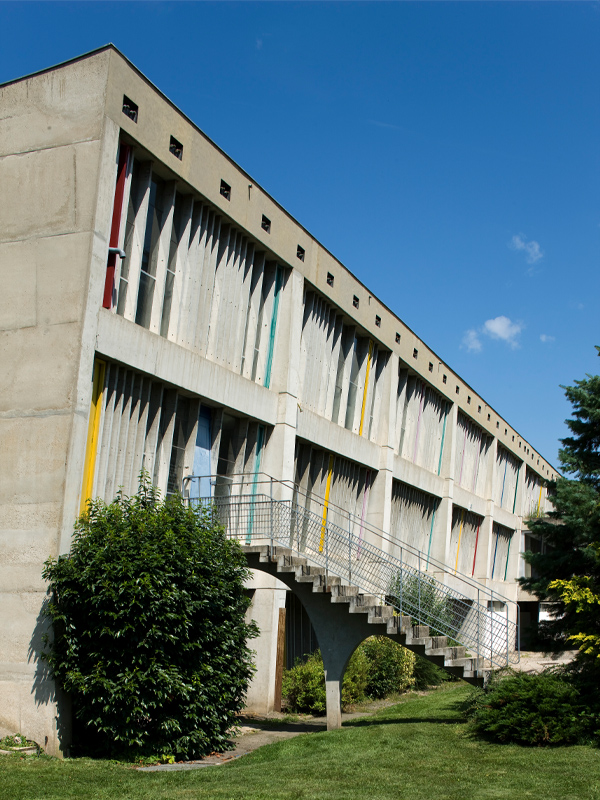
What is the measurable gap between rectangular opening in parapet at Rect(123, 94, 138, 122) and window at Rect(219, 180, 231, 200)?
306 centimetres

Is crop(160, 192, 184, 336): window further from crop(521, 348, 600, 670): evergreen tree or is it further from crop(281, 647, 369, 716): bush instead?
crop(521, 348, 600, 670): evergreen tree

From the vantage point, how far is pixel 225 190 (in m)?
18.8

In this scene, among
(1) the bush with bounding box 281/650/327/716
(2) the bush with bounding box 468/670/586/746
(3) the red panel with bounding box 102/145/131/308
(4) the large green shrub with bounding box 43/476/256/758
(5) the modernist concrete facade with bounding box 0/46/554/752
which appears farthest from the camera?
(1) the bush with bounding box 281/650/327/716

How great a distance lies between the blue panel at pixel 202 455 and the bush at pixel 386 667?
746 cm

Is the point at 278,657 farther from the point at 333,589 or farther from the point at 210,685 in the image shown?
the point at 210,685

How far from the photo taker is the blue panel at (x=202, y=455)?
18156mm

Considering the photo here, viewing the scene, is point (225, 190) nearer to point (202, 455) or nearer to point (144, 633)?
point (202, 455)

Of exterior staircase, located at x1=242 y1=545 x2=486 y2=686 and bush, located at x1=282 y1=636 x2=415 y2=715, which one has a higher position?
exterior staircase, located at x1=242 y1=545 x2=486 y2=686

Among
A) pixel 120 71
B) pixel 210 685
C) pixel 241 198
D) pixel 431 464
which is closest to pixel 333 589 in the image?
pixel 210 685

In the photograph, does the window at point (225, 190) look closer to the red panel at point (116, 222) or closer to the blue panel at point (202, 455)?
the red panel at point (116, 222)

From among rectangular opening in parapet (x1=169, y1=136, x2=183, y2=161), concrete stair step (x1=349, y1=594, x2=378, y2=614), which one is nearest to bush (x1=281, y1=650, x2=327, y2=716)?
concrete stair step (x1=349, y1=594, x2=378, y2=614)

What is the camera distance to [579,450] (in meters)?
24.2

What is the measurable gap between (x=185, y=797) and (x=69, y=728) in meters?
4.76

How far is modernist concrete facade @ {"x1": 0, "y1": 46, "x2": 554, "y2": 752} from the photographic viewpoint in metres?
14.3
